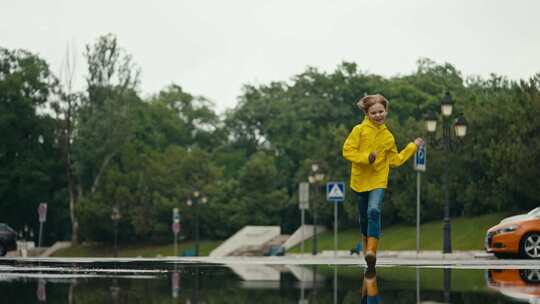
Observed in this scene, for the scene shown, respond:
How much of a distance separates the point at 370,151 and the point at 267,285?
9.13 ft

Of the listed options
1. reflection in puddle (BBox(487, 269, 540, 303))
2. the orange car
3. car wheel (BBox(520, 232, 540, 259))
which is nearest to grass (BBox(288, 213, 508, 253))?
the orange car

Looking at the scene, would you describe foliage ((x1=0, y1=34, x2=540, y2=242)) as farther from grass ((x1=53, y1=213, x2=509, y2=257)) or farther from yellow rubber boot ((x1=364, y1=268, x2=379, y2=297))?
yellow rubber boot ((x1=364, y1=268, x2=379, y2=297))

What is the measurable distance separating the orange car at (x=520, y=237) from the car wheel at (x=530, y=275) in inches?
277

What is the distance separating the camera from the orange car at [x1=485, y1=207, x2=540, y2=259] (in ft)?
68.0

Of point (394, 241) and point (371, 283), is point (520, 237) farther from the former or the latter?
point (394, 241)

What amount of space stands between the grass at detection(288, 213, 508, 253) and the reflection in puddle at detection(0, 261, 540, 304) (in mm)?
37474

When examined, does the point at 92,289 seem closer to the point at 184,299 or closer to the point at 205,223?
the point at 184,299

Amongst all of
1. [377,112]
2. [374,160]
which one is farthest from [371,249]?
[377,112]

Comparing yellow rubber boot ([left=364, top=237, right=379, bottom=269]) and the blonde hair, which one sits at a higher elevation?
the blonde hair

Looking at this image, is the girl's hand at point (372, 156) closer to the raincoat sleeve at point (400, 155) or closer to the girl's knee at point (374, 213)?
the raincoat sleeve at point (400, 155)

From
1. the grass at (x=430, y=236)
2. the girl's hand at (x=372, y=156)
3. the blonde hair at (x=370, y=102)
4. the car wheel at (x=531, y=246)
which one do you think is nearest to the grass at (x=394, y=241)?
the grass at (x=430, y=236)

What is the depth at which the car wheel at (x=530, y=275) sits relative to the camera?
38.0ft

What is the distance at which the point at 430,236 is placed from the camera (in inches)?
2375

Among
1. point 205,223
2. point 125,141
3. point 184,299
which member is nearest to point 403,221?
point 205,223
